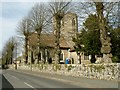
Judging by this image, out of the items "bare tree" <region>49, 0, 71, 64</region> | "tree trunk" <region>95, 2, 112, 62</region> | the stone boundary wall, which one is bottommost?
the stone boundary wall

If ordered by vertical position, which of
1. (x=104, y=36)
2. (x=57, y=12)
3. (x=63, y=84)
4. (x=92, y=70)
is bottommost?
(x=63, y=84)

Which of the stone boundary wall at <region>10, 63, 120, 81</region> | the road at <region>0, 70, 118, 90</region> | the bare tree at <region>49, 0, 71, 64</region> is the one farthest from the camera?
the bare tree at <region>49, 0, 71, 64</region>

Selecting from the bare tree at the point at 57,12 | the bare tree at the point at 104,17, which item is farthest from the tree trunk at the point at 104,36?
the bare tree at the point at 57,12

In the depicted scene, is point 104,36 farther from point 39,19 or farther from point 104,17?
point 39,19

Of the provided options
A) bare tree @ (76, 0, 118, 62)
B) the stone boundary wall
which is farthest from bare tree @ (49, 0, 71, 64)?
bare tree @ (76, 0, 118, 62)

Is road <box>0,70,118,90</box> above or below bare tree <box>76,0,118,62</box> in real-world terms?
below

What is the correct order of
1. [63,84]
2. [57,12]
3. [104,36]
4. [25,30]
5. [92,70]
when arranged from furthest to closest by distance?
[25,30] → [57,12] → [92,70] → [104,36] → [63,84]

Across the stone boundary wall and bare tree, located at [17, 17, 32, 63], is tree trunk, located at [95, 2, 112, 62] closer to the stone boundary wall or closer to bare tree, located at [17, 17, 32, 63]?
the stone boundary wall

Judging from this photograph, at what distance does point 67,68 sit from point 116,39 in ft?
47.5

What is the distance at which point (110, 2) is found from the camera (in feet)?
93.0

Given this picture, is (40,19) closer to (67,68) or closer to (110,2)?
(67,68)

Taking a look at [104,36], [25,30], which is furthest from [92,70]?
[25,30]

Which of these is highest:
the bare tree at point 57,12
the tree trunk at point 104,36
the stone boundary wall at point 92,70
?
the bare tree at point 57,12

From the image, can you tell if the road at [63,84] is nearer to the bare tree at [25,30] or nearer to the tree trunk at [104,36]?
the tree trunk at [104,36]
